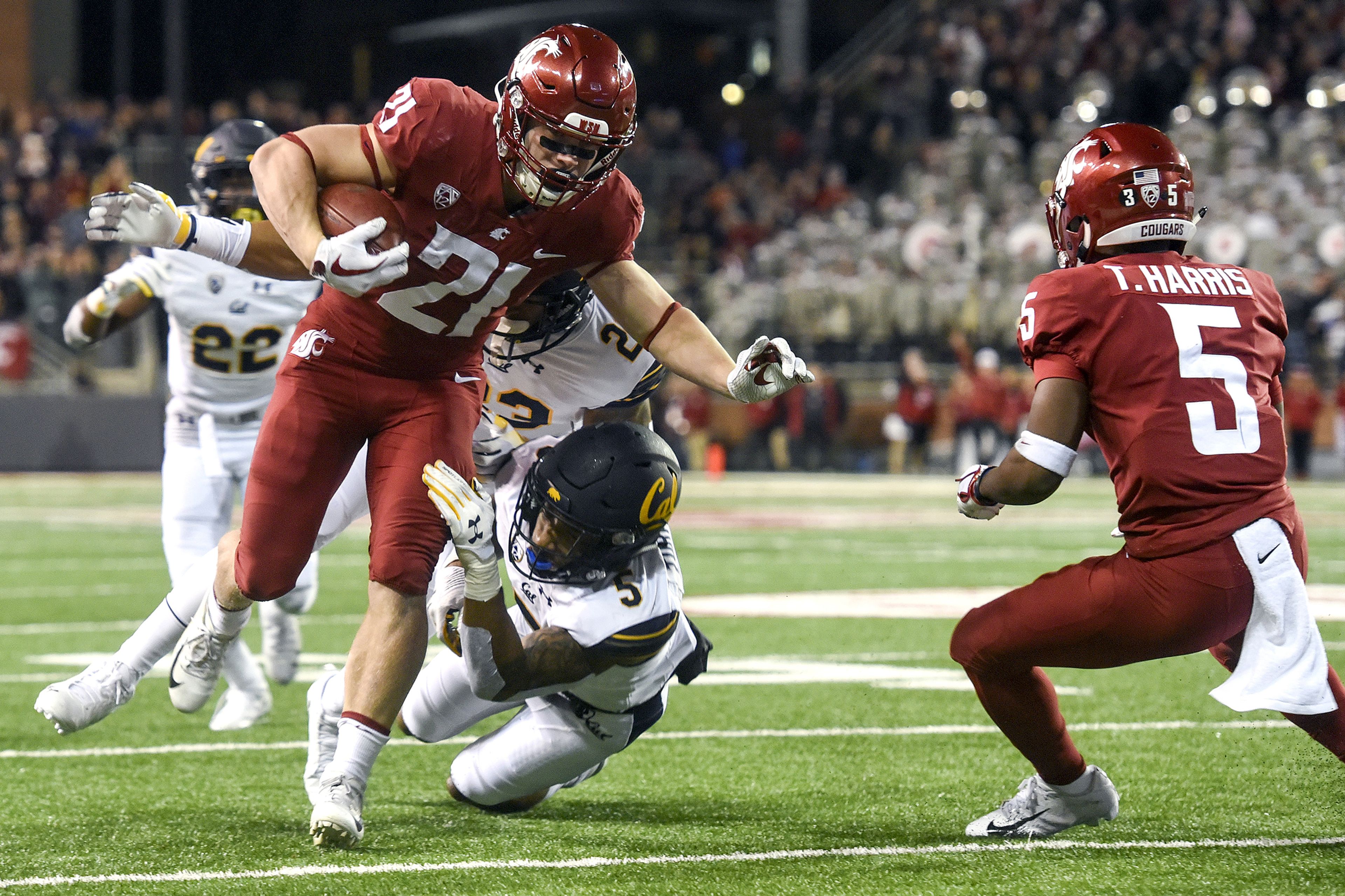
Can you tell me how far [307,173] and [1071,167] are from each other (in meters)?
1.70

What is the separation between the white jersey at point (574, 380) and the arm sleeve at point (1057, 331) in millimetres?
1541

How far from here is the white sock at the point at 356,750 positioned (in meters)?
3.76

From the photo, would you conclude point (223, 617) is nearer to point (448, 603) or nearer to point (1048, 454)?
point (448, 603)

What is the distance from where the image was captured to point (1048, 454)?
3.52 m

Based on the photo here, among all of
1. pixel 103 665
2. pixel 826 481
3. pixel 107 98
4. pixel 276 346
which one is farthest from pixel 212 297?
pixel 107 98

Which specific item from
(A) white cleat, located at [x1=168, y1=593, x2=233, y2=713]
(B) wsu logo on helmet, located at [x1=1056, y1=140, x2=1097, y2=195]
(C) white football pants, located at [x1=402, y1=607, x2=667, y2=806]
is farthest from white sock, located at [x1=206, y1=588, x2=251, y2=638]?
(B) wsu logo on helmet, located at [x1=1056, y1=140, x2=1097, y2=195]

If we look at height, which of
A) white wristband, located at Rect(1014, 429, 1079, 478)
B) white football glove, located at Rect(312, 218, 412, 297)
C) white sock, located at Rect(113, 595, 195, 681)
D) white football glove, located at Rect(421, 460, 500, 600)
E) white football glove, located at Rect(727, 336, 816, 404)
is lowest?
white sock, located at Rect(113, 595, 195, 681)

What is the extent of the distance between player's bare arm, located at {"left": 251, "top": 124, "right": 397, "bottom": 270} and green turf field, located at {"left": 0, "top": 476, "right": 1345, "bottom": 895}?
1.32 metres

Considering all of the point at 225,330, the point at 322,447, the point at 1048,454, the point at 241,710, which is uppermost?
the point at 1048,454

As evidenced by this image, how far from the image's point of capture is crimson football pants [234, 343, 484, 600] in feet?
13.4

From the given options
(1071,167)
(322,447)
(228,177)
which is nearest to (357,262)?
(322,447)

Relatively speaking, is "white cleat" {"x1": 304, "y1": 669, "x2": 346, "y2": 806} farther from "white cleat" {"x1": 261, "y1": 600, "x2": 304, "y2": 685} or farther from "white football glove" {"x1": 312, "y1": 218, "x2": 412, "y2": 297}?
"white cleat" {"x1": 261, "y1": 600, "x2": 304, "y2": 685}

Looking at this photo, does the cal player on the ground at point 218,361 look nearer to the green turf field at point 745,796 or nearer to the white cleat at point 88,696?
the green turf field at point 745,796

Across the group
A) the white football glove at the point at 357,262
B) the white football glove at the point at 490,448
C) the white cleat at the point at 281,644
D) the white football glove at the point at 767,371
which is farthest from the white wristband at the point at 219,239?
the white cleat at the point at 281,644
